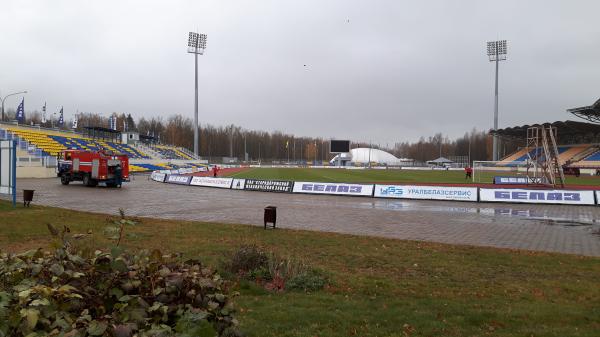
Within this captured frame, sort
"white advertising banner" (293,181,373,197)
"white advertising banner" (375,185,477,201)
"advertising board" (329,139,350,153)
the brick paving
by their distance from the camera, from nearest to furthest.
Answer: the brick paving → "white advertising banner" (375,185,477,201) → "white advertising banner" (293,181,373,197) → "advertising board" (329,139,350,153)

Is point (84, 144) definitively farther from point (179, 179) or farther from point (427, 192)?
point (427, 192)

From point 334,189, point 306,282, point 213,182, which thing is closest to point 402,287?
point 306,282

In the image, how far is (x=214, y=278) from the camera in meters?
2.88

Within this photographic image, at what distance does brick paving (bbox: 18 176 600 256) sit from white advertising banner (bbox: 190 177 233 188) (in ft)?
40.9

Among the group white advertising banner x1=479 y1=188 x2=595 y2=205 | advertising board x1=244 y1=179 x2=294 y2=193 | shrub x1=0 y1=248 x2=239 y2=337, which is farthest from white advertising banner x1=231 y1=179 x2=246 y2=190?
shrub x1=0 y1=248 x2=239 y2=337

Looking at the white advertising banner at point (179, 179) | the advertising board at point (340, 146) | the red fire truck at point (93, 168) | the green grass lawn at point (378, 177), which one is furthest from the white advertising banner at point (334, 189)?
the advertising board at point (340, 146)

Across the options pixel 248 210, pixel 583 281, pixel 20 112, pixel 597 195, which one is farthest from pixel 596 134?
pixel 20 112

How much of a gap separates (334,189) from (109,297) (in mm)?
29570

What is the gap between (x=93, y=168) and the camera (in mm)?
34000

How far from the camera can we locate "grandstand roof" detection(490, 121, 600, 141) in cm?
7312

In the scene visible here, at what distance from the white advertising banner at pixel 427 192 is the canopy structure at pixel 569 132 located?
165ft

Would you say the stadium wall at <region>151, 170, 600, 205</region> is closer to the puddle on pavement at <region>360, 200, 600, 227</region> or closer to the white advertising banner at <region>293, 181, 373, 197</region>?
the white advertising banner at <region>293, 181, 373, 197</region>

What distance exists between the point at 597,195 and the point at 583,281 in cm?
2153

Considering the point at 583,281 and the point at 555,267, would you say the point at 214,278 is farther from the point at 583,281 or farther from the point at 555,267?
the point at 555,267
